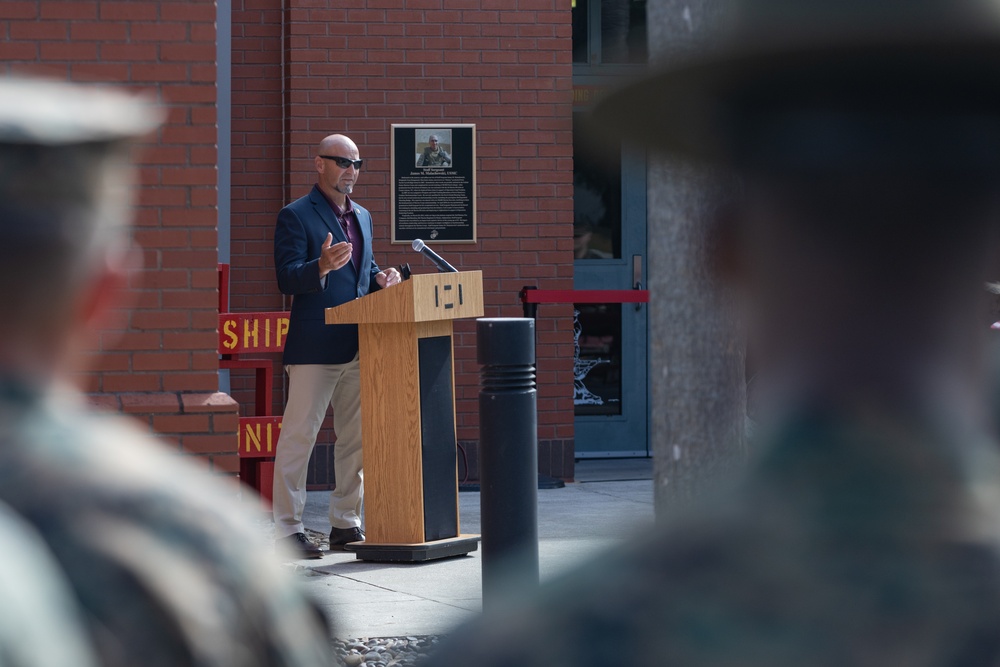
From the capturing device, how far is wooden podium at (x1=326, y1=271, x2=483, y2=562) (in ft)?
21.9

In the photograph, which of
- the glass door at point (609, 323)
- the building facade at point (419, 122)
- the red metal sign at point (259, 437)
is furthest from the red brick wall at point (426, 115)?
A: the red metal sign at point (259, 437)

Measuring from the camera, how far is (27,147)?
95cm

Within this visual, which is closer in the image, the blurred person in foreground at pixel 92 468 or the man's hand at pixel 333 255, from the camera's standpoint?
the blurred person in foreground at pixel 92 468

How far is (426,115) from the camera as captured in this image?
31.3 ft

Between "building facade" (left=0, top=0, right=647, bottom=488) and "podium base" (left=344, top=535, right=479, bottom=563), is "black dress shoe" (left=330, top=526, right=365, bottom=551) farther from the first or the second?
"building facade" (left=0, top=0, right=647, bottom=488)

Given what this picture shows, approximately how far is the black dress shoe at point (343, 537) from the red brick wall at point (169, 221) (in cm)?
191

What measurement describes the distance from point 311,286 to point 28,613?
244 inches

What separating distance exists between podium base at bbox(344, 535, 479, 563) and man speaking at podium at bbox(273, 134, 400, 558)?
0.91 ft

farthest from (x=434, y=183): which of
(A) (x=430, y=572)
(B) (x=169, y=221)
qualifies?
(B) (x=169, y=221)

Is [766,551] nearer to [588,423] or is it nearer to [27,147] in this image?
[27,147]

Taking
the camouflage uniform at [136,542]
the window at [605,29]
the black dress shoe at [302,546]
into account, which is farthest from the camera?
the window at [605,29]

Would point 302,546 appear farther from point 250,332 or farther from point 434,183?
point 434,183

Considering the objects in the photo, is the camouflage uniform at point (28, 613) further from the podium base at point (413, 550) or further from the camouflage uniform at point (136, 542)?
the podium base at point (413, 550)

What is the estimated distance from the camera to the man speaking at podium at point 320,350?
7016 mm
